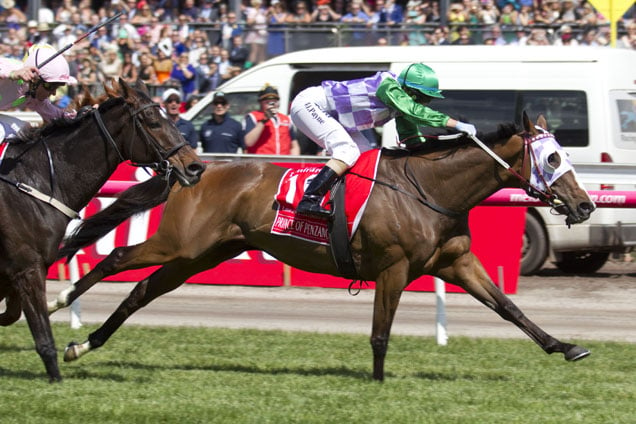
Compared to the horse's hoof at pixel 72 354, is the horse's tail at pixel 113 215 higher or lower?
higher

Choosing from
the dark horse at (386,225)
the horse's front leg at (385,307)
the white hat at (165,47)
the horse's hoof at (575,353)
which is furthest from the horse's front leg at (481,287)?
the white hat at (165,47)

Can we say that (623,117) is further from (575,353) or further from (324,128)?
(324,128)

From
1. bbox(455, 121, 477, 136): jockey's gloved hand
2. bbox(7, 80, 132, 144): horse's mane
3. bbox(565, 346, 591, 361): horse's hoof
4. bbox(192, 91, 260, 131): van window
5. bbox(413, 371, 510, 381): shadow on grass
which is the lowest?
bbox(413, 371, 510, 381): shadow on grass

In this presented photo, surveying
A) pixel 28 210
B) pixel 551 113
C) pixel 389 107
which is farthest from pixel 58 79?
pixel 551 113

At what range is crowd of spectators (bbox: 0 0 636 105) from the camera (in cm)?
1589

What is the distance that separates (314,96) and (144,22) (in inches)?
433

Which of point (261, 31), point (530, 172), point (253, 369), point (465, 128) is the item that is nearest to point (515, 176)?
point (530, 172)

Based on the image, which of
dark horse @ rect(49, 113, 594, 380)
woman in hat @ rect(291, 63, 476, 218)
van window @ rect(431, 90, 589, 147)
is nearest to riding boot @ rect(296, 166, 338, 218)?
woman in hat @ rect(291, 63, 476, 218)

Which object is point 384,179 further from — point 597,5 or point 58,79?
point 597,5

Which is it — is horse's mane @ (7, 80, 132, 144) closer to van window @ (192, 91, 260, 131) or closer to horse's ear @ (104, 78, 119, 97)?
horse's ear @ (104, 78, 119, 97)

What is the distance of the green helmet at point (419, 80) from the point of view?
23.2 ft

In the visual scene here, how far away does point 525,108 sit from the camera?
11766 millimetres

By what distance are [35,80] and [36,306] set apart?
1.44 metres

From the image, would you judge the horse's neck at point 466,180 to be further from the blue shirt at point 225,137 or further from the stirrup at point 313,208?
the blue shirt at point 225,137
